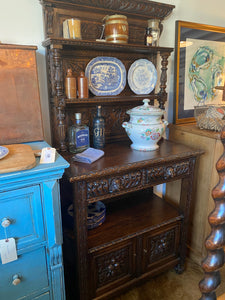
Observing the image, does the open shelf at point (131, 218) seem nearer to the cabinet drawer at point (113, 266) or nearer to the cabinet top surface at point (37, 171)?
the cabinet drawer at point (113, 266)

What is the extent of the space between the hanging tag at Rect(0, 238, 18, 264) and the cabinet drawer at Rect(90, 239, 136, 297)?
0.49m

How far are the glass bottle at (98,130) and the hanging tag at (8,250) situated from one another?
76 centimetres

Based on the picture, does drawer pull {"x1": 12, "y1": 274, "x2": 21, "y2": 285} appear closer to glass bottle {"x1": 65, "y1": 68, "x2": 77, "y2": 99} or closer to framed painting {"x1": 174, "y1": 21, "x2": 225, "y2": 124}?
glass bottle {"x1": 65, "y1": 68, "x2": 77, "y2": 99}

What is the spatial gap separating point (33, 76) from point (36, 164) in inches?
22.4

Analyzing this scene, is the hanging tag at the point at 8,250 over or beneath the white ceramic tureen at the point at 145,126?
beneath

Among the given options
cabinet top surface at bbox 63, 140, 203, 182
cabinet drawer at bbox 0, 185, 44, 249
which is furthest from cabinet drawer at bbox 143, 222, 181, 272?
Answer: cabinet drawer at bbox 0, 185, 44, 249

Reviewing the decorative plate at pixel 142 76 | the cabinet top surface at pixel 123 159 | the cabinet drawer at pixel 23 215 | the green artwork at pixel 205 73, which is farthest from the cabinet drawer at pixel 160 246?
the green artwork at pixel 205 73

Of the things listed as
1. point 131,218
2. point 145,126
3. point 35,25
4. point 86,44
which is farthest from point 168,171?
point 35,25

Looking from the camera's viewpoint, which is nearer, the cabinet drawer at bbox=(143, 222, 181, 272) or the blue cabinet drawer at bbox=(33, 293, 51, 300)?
the blue cabinet drawer at bbox=(33, 293, 51, 300)

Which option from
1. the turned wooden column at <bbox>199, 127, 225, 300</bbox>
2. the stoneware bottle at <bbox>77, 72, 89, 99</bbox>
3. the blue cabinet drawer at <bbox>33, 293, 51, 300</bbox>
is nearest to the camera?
the turned wooden column at <bbox>199, 127, 225, 300</bbox>

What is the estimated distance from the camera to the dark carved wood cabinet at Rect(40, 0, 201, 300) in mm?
1241

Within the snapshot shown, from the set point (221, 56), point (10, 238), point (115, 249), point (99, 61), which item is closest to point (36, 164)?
point (10, 238)

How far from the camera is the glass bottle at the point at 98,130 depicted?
148 cm

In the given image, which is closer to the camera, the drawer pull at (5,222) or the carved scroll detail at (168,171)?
the drawer pull at (5,222)
